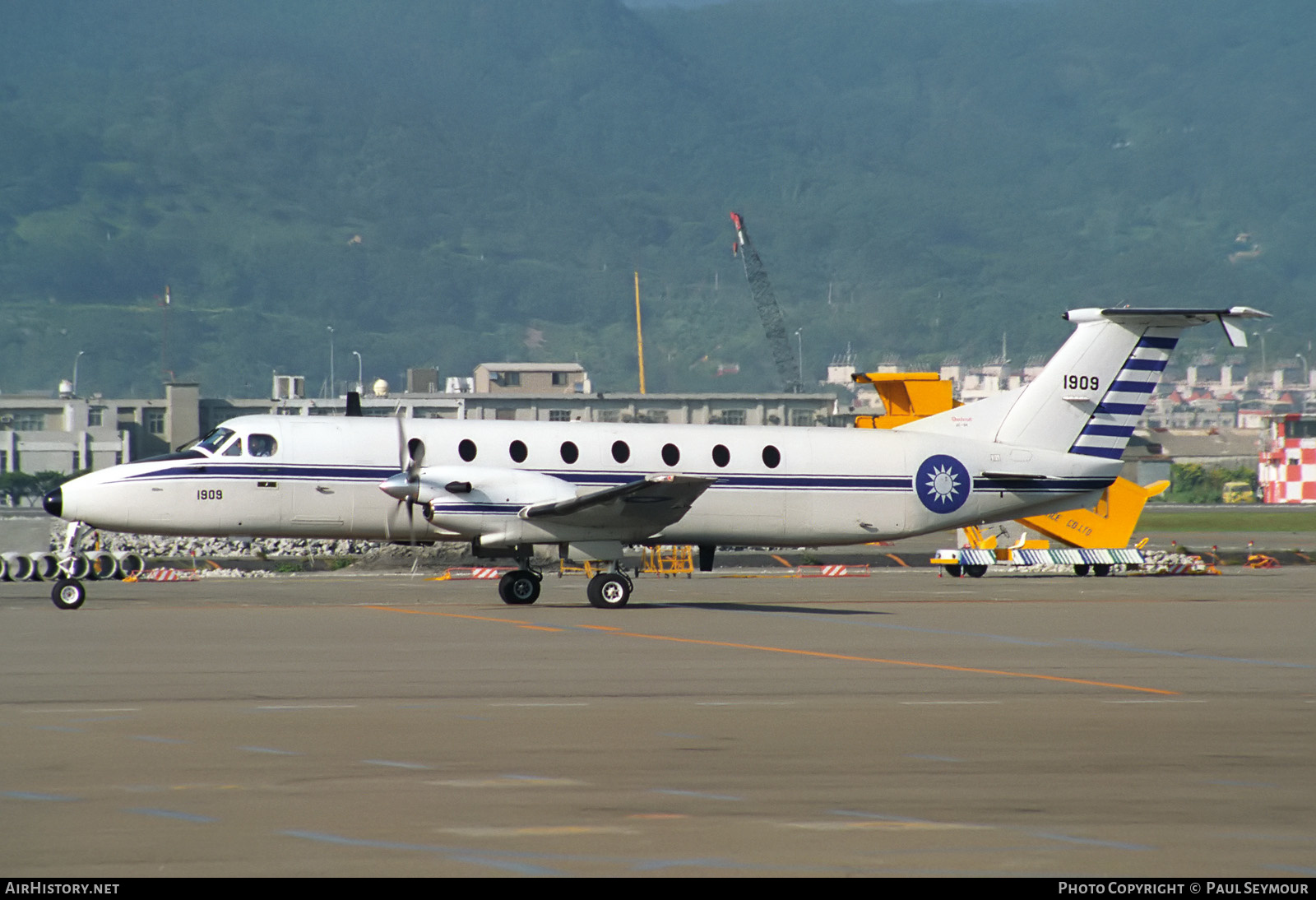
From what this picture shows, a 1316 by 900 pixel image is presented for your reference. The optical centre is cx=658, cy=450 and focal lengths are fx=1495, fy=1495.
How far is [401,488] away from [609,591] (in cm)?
370

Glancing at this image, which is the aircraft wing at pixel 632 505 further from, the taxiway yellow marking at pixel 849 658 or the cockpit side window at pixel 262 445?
the cockpit side window at pixel 262 445

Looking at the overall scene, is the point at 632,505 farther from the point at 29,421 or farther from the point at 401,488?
the point at 29,421

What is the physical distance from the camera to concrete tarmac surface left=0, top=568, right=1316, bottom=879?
813cm

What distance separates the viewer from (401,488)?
2342cm

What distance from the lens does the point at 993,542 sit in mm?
35750

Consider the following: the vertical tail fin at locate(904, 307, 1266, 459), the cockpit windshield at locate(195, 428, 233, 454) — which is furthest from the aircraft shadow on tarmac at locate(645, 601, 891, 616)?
the cockpit windshield at locate(195, 428, 233, 454)

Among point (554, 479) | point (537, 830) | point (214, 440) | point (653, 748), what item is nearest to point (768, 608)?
point (554, 479)

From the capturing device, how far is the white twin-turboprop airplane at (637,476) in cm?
2377

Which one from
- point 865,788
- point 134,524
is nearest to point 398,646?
point 134,524

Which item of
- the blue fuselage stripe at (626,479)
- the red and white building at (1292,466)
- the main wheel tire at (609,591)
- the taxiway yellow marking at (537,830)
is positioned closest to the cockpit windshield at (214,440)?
the blue fuselage stripe at (626,479)

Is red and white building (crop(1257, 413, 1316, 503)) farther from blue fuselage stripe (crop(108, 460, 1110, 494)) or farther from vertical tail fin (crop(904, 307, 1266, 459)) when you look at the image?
blue fuselage stripe (crop(108, 460, 1110, 494))

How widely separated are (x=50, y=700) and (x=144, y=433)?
313ft

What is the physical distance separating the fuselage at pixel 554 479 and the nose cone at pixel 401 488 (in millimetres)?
233

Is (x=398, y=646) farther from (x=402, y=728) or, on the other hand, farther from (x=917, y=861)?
(x=917, y=861)
